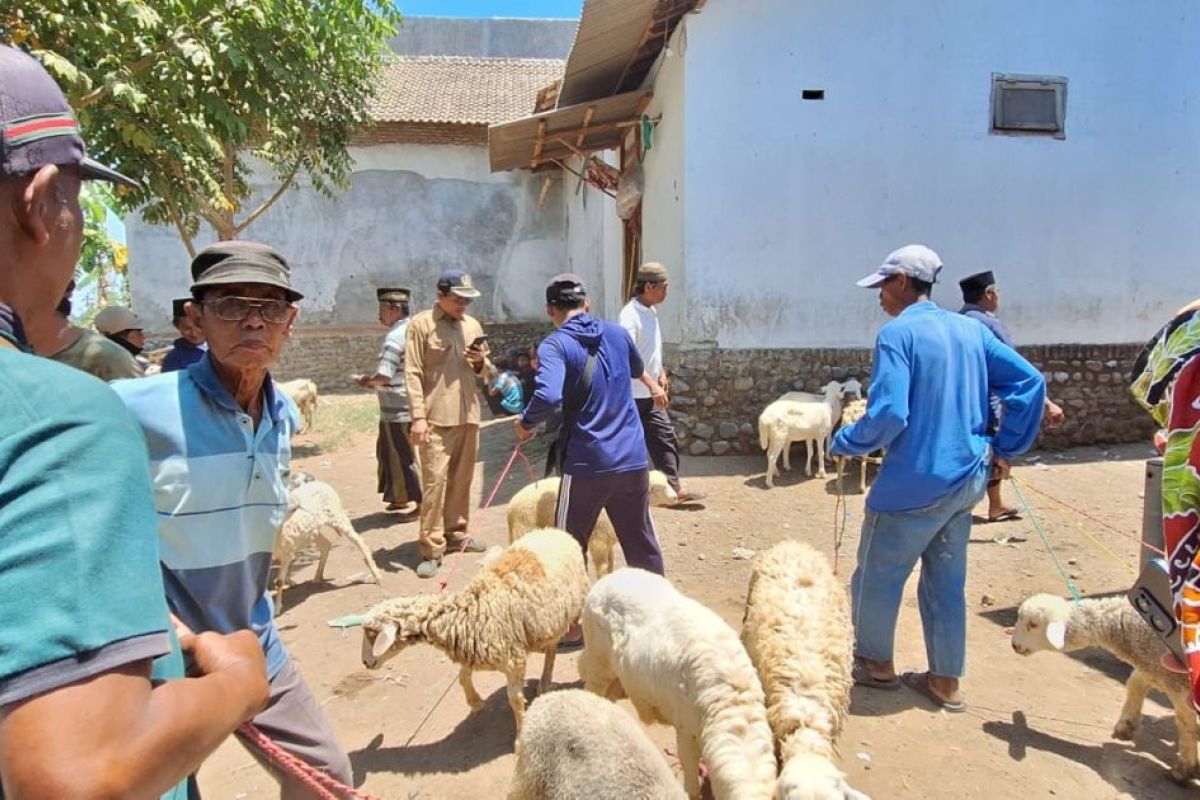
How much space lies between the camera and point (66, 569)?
70cm

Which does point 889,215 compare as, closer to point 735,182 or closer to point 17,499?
point 735,182

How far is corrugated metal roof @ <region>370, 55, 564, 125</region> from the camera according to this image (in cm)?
1745

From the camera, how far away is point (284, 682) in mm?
2189

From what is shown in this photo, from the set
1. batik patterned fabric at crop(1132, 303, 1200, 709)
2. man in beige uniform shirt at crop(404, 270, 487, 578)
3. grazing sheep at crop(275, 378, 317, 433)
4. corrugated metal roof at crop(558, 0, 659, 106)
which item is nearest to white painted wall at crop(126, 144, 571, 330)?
grazing sheep at crop(275, 378, 317, 433)

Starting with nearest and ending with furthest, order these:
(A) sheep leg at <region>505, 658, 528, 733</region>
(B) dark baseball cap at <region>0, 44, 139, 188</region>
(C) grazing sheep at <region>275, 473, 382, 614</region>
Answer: (B) dark baseball cap at <region>0, 44, 139, 188</region> → (A) sheep leg at <region>505, 658, 528, 733</region> → (C) grazing sheep at <region>275, 473, 382, 614</region>

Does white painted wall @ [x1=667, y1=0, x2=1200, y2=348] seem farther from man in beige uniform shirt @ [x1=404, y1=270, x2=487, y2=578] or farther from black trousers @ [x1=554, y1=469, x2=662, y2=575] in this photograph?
black trousers @ [x1=554, y1=469, x2=662, y2=575]

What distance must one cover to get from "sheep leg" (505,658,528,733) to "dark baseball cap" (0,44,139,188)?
2934mm

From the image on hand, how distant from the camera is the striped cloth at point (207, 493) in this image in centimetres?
192

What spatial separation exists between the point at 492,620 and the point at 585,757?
1.34 m

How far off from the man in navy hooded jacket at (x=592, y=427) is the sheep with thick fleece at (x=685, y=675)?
0.67 meters

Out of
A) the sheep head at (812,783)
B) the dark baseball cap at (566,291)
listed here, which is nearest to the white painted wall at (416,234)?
the dark baseball cap at (566,291)

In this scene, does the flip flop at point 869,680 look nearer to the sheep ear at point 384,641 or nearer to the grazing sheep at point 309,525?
the sheep ear at point 384,641

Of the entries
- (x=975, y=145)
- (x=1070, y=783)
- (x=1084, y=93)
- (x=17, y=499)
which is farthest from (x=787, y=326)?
(x=17, y=499)

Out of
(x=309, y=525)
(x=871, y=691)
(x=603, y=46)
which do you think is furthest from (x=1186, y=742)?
(x=603, y=46)
